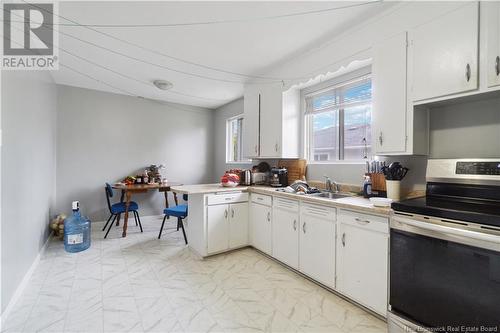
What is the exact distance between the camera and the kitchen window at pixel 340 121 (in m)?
2.59

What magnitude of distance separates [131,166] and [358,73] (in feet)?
14.1

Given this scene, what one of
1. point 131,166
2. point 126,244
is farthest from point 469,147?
point 131,166

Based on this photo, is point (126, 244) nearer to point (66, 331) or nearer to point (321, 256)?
point (66, 331)

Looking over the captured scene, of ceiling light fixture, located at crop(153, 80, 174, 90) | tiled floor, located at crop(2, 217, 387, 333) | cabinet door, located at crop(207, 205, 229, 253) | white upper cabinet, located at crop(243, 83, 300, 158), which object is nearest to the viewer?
tiled floor, located at crop(2, 217, 387, 333)

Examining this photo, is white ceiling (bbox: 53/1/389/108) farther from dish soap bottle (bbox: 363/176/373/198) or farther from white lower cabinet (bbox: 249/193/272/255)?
white lower cabinet (bbox: 249/193/272/255)

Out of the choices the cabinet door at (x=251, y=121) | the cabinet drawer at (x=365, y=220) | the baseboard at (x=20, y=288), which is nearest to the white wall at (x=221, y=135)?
the cabinet door at (x=251, y=121)

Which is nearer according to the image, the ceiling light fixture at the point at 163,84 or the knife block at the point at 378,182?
the knife block at the point at 378,182

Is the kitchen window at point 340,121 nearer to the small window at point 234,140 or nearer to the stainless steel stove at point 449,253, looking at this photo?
the stainless steel stove at point 449,253

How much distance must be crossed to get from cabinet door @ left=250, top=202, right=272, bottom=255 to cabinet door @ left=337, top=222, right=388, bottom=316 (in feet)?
3.30

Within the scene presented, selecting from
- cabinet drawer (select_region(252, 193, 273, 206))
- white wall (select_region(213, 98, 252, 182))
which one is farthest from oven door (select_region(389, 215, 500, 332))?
white wall (select_region(213, 98, 252, 182))

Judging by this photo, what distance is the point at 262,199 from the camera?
2977 millimetres

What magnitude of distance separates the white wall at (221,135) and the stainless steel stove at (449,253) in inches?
136

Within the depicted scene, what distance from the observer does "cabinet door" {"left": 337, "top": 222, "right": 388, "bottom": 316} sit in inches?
67.7

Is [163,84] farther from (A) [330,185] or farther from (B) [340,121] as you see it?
(A) [330,185]
